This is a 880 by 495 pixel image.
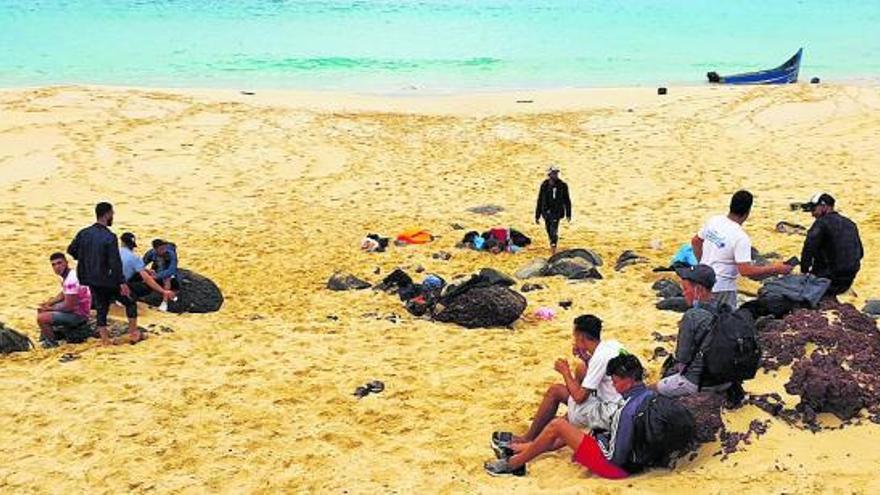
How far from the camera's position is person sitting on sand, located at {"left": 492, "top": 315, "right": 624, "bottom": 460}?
268 inches

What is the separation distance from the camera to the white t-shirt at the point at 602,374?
678 centimetres

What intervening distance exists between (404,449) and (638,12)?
71.2m

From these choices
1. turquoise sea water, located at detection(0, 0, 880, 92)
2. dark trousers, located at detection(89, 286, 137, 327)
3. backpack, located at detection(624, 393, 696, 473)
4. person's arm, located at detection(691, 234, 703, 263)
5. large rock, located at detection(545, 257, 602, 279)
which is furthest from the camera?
turquoise sea water, located at detection(0, 0, 880, 92)

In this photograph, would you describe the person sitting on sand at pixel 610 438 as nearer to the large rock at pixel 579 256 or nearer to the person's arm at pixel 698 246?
the person's arm at pixel 698 246

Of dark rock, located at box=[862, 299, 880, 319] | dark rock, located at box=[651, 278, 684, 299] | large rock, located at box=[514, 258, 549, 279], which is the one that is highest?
dark rock, located at box=[862, 299, 880, 319]

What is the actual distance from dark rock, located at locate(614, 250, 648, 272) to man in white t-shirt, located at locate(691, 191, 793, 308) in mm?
4493

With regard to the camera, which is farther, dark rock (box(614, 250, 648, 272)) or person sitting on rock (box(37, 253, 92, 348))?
dark rock (box(614, 250, 648, 272))

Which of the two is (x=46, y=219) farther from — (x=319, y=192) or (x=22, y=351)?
(x=22, y=351)

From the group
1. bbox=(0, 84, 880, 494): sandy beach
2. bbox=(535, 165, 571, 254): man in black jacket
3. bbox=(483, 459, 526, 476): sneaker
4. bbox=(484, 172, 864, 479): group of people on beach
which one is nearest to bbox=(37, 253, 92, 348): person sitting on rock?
bbox=(0, 84, 880, 494): sandy beach

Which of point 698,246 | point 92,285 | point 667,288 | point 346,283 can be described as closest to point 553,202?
point 667,288

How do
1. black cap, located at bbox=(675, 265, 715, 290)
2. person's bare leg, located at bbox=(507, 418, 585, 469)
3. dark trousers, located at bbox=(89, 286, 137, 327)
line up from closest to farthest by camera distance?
1. person's bare leg, located at bbox=(507, 418, 585, 469)
2. black cap, located at bbox=(675, 265, 715, 290)
3. dark trousers, located at bbox=(89, 286, 137, 327)

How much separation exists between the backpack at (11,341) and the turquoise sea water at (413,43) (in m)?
27.6

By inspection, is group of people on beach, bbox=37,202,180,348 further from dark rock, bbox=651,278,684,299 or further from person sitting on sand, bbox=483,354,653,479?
dark rock, bbox=651,278,684,299

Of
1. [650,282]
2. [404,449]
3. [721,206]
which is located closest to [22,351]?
[404,449]
